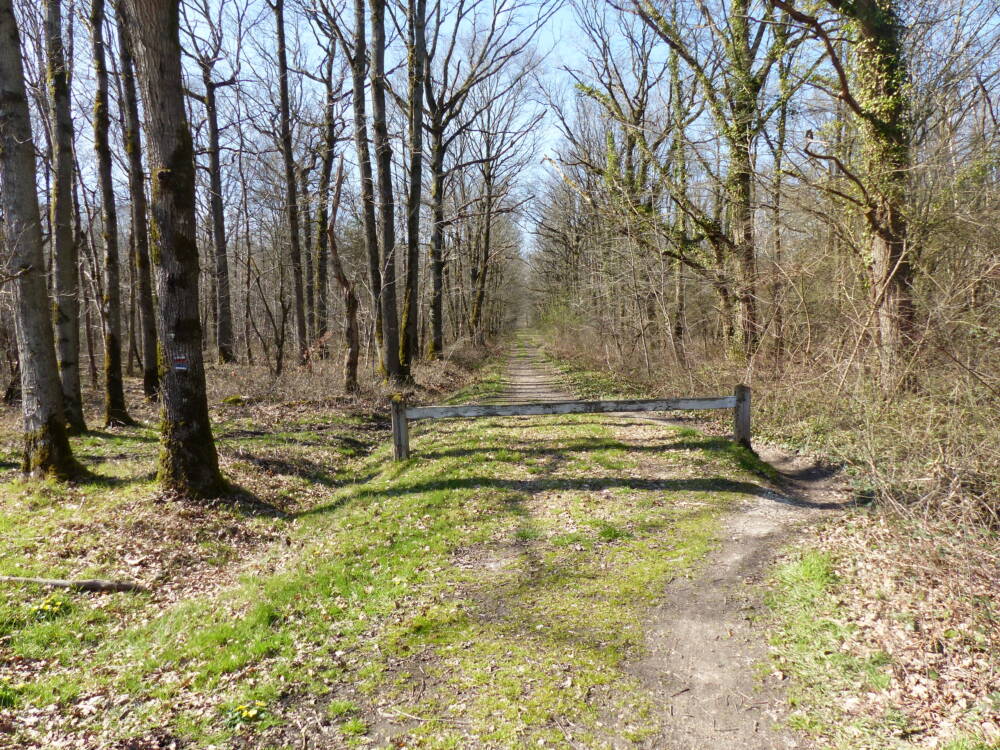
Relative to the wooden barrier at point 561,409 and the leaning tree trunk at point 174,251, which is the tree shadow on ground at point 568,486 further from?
the leaning tree trunk at point 174,251

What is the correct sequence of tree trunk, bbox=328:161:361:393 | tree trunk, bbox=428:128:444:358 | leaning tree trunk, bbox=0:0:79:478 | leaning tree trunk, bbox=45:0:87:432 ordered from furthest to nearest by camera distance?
tree trunk, bbox=428:128:444:358 → tree trunk, bbox=328:161:361:393 → leaning tree trunk, bbox=45:0:87:432 → leaning tree trunk, bbox=0:0:79:478

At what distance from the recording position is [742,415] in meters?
9.92

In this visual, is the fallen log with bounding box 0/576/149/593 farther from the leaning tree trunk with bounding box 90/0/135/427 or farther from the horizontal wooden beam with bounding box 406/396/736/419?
the leaning tree trunk with bounding box 90/0/135/427

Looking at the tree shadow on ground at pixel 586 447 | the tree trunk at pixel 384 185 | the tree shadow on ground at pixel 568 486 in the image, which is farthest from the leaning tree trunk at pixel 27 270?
the tree trunk at pixel 384 185

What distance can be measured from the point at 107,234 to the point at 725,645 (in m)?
13.9

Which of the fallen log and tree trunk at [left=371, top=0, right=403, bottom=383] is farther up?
tree trunk at [left=371, top=0, right=403, bottom=383]

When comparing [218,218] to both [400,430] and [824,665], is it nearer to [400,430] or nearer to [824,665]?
[400,430]

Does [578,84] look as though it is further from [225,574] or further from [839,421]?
[225,574]

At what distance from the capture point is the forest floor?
12.5ft

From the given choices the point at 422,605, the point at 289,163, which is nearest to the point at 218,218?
the point at 289,163

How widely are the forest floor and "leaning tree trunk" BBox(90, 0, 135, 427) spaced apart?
2.58 meters

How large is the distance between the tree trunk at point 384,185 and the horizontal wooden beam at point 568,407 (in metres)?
7.34

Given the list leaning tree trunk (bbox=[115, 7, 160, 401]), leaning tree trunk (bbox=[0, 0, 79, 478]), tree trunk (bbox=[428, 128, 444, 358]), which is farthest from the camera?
tree trunk (bbox=[428, 128, 444, 358])

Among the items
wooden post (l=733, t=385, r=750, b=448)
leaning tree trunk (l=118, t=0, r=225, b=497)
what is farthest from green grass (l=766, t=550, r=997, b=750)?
leaning tree trunk (l=118, t=0, r=225, b=497)
